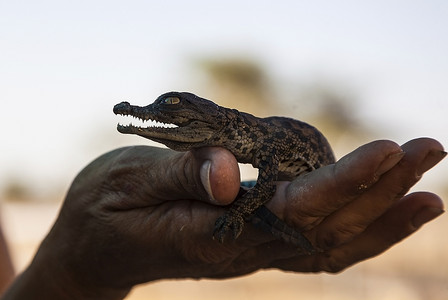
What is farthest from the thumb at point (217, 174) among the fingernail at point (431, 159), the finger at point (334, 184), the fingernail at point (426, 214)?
the fingernail at point (426, 214)

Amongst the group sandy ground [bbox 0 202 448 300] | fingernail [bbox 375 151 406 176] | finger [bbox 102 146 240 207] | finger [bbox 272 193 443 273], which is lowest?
sandy ground [bbox 0 202 448 300]

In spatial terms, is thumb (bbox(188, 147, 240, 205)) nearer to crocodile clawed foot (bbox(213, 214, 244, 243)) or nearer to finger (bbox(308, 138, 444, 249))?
crocodile clawed foot (bbox(213, 214, 244, 243))

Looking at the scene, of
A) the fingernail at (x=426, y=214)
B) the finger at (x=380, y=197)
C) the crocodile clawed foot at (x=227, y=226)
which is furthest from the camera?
the fingernail at (x=426, y=214)

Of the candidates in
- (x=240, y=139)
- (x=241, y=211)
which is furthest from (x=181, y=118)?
(x=241, y=211)

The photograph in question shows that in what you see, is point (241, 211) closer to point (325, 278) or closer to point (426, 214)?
point (426, 214)

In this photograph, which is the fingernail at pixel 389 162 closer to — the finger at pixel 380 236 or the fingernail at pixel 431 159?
the fingernail at pixel 431 159

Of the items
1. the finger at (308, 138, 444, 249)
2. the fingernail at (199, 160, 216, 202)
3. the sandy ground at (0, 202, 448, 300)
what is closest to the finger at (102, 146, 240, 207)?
the fingernail at (199, 160, 216, 202)

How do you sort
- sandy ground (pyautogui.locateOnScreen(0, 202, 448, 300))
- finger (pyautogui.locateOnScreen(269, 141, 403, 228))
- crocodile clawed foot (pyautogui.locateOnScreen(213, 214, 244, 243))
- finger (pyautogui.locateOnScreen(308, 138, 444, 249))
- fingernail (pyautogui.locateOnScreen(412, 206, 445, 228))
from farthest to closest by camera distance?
sandy ground (pyautogui.locateOnScreen(0, 202, 448, 300)) < fingernail (pyautogui.locateOnScreen(412, 206, 445, 228)) < crocodile clawed foot (pyautogui.locateOnScreen(213, 214, 244, 243)) < finger (pyautogui.locateOnScreen(308, 138, 444, 249)) < finger (pyautogui.locateOnScreen(269, 141, 403, 228))
